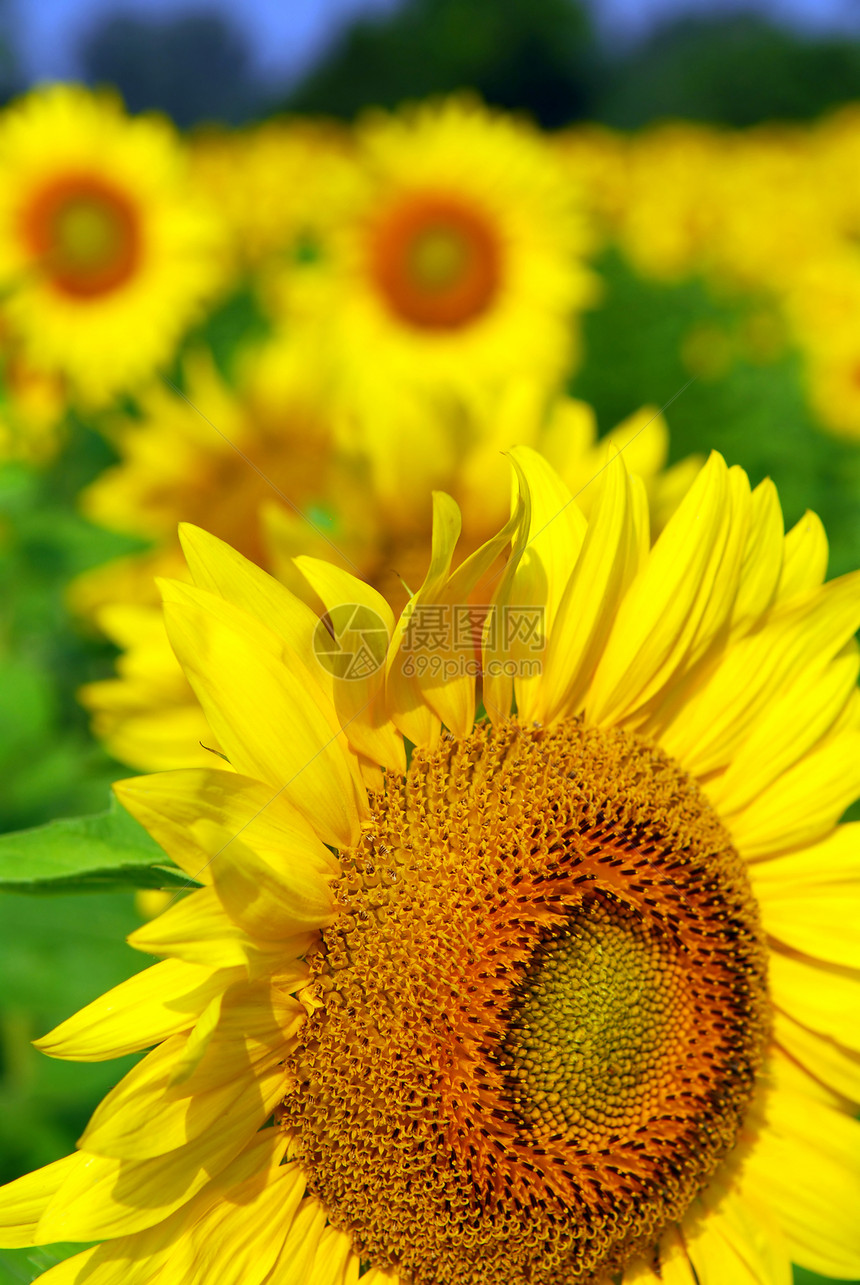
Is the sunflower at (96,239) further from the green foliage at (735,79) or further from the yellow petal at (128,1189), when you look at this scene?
the green foliage at (735,79)

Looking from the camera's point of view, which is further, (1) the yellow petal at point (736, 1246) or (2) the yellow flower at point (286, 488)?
(2) the yellow flower at point (286, 488)

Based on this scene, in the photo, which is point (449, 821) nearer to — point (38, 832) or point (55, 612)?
point (38, 832)

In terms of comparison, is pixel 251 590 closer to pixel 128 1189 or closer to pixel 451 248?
pixel 128 1189

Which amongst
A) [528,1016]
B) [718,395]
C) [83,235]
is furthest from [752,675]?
[718,395]

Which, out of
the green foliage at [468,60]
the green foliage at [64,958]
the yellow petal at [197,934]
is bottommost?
the green foliage at [64,958]

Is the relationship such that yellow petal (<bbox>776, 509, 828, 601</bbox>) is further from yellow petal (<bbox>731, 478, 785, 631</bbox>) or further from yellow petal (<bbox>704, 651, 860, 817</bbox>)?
yellow petal (<bbox>704, 651, 860, 817</bbox>)

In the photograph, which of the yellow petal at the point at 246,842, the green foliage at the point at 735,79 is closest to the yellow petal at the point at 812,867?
the yellow petal at the point at 246,842
